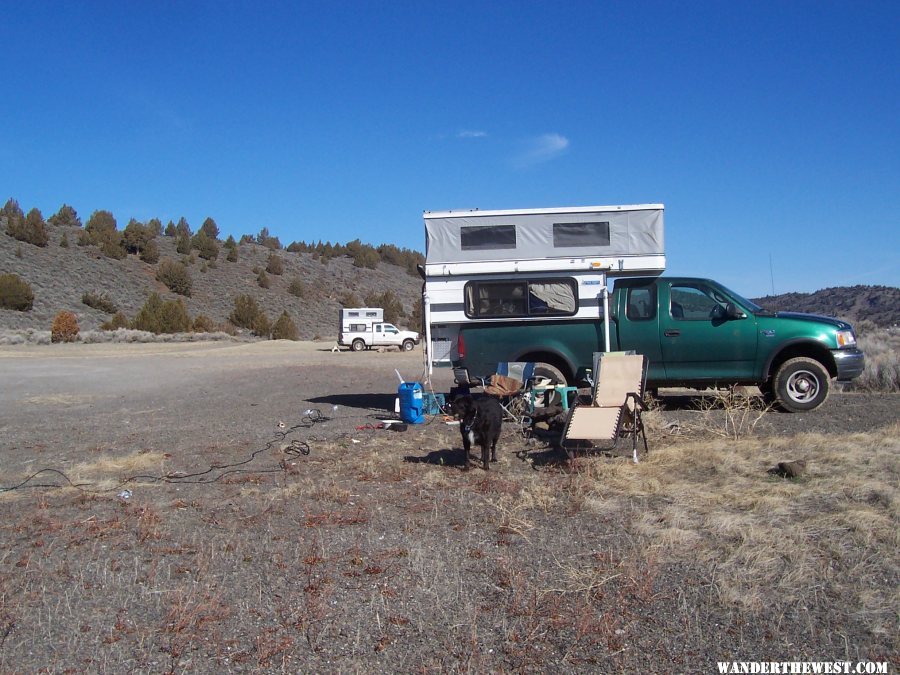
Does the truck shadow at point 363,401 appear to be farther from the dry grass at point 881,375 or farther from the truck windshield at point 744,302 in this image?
the dry grass at point 881,375

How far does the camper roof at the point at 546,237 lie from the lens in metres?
10.1

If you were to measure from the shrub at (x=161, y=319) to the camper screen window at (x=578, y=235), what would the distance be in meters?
40.3

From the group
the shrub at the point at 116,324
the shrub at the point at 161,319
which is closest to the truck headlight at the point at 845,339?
the shrub at the point at 161,319

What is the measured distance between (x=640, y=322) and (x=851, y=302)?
1206 inches

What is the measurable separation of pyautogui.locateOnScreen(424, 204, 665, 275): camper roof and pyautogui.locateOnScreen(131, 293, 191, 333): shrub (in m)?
39.5

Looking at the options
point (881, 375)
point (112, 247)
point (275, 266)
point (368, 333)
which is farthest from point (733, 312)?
point (275, 266)

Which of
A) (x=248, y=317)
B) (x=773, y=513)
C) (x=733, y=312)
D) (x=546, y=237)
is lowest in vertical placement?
(x=773, y=513)

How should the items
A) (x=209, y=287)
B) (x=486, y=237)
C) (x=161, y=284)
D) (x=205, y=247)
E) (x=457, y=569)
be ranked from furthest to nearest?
(x=205, y=247)
(x=209, y=287)
(x=161, y=284)
(x=486, y=237)
(x=457, y=569)

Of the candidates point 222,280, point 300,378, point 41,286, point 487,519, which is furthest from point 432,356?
point 222,280

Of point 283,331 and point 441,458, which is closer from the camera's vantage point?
point 441,458

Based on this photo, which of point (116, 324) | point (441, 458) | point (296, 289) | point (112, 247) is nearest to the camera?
point (441, 458)

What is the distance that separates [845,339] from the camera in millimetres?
9766

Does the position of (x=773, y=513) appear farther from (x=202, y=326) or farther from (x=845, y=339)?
(x=202, y=326)

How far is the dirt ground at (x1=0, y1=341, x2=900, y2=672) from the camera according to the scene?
334cm
